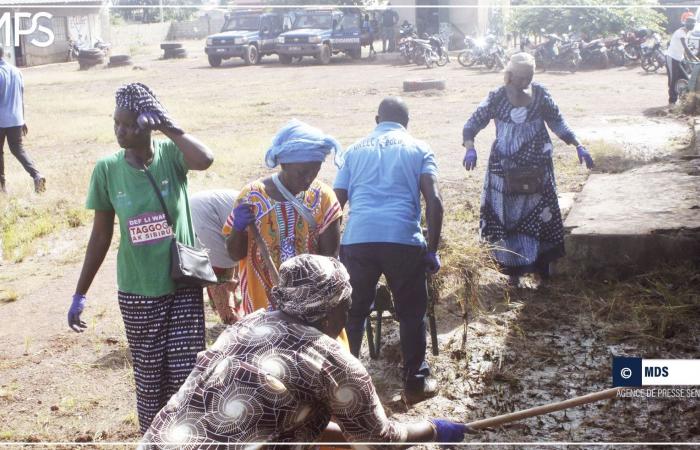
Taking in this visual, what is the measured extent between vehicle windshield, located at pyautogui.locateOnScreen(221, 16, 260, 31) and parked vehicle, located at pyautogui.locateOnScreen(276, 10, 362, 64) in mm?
832

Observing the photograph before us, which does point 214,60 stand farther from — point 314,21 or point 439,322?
point 439,322

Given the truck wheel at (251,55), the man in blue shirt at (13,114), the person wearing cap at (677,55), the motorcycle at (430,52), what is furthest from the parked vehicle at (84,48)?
the person wearing cap at (677,55)

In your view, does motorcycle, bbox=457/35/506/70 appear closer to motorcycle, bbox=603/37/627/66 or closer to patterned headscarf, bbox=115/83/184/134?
motorcycle, bbox=603/37/627/66

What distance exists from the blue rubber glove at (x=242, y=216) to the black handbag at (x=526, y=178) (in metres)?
2.71

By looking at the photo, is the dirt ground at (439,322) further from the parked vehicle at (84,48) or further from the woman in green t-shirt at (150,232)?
the parked vehicle at (84,48)

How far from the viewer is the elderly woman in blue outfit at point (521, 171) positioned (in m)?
5.68

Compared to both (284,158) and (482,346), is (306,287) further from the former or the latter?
(482,346)

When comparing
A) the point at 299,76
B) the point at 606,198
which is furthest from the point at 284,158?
the point at 299,76

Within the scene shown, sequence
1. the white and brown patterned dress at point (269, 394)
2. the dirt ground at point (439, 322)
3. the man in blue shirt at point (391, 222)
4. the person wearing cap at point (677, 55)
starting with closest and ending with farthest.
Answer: the white and brown patterned dress at point (269, 394) → the man in blue shirt at point (391, 222) → the dirt ground at point (439, 322) → the person wearing cap at point (677, 55)

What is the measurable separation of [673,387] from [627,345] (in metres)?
0.72

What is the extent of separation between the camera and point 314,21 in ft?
82.7

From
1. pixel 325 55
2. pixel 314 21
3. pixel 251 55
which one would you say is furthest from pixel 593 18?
pixel 251 55

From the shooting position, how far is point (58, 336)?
577cm

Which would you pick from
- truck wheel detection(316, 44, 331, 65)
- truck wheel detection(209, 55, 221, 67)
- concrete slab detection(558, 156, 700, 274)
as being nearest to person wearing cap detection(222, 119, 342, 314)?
concrete slab detection(558, 156, 700, 274)
